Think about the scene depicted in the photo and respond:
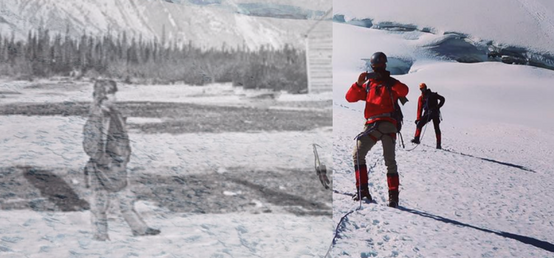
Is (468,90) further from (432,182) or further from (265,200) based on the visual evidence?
(265,200)

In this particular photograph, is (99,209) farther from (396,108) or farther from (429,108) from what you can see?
(429,108)

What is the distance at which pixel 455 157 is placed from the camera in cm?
214

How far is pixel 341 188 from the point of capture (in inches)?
79.5

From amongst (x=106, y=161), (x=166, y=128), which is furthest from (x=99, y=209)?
(x=166, y=128)

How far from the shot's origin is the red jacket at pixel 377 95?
1956mm

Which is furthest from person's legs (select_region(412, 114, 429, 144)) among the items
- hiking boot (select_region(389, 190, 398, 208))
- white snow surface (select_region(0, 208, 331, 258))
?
white snow surface (select_region(0, 208, 331, 258))

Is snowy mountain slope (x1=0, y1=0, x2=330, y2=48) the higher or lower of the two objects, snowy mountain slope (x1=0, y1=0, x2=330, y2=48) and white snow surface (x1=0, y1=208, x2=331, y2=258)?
the higher

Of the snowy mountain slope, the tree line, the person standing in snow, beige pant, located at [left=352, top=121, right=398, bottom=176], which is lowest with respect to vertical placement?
beige pant, located at [left=352, top=121, right=398, bottom=176]

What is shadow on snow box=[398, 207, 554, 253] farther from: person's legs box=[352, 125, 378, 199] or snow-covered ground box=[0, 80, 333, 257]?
snow-covered ground box=[0, 80, 333, 257]

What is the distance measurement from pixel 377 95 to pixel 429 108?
352 millimetres

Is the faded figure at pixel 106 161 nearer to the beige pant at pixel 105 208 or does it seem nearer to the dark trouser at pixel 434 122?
the beige pant at pixel 105 208

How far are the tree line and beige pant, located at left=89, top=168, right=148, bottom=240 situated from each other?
45cm

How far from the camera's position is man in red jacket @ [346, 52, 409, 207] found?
77.1 inches

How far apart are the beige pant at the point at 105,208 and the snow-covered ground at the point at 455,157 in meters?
0.81
